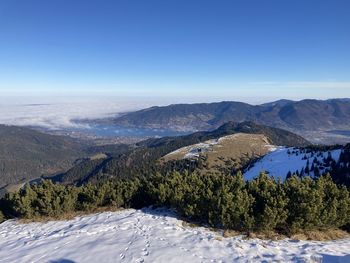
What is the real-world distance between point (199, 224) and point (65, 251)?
440 inches

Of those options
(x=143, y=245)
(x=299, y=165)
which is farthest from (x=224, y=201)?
(x=299, y=165)

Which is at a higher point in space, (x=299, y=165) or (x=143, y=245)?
(x=143, y=245)

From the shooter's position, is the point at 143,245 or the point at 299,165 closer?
the point at 143,245

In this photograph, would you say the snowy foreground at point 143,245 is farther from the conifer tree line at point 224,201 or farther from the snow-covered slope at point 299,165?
the snow-covered slope at point 299,165

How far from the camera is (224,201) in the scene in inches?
1165

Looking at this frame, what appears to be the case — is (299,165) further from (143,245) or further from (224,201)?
(143,245)

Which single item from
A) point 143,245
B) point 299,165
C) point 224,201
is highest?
point 224,201

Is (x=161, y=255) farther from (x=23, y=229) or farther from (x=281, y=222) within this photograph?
(x=23, y=229)

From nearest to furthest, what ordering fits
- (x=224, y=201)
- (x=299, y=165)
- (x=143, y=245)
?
(x=143, y=245) < (x=224, y=201) < (x=299, y=165)

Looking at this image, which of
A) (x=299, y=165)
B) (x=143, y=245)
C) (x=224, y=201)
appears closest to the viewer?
(x=143, y=245)

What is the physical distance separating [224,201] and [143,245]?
792cm

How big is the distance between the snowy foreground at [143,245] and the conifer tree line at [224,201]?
6.48ft

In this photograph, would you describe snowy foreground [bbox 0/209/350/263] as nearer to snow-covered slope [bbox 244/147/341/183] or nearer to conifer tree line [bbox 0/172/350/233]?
conifer tree line [bbox 0/172/350/233]

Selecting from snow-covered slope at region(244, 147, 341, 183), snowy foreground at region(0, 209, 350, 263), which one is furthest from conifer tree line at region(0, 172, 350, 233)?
snow-covered slope at region(244, 147, 341, 183)
